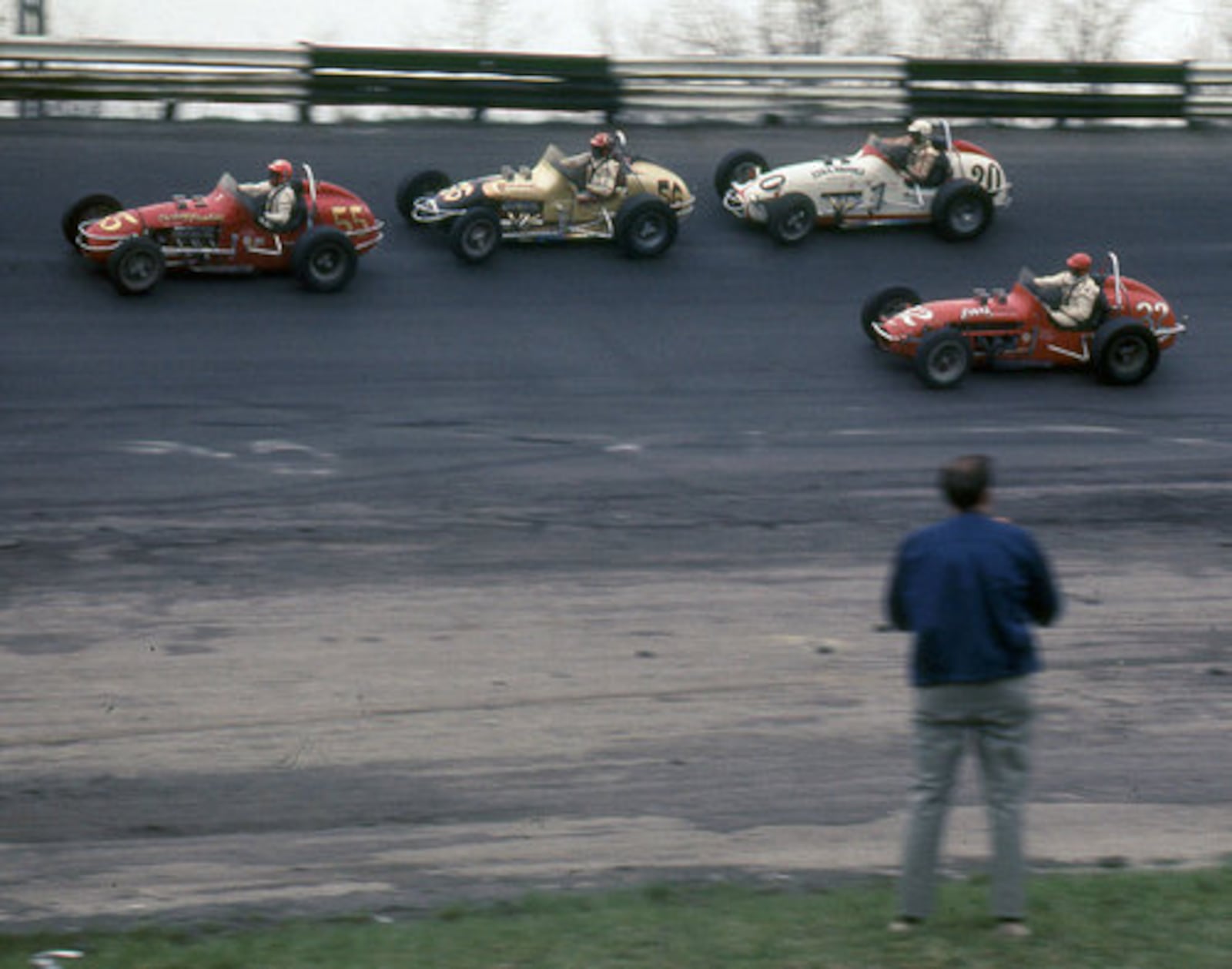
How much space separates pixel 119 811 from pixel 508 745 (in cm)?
189

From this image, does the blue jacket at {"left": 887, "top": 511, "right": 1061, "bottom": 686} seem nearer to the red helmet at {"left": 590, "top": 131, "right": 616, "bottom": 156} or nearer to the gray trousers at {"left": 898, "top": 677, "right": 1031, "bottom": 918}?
the gray trousers at {"left": 898, "top": 677, "right": 1031, "bottom": 918}

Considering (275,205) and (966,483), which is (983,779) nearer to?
(966,483)

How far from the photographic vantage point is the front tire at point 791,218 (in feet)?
67.9

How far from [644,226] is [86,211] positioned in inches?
231

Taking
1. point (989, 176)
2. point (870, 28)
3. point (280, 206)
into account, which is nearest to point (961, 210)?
point (989, 176)

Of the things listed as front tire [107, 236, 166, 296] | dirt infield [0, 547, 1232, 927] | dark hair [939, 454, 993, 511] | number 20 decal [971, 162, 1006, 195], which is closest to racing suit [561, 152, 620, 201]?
number 20 decal [971, 162, 1006, 195]

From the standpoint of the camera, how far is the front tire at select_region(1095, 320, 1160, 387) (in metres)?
17.4

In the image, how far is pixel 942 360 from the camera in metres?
17.1

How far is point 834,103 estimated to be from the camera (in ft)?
84.7

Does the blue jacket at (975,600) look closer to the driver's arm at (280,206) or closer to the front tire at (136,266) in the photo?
the front tire at (136,266)

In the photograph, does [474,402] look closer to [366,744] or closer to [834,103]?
[366,744]

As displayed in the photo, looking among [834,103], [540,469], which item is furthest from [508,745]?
[834,103]

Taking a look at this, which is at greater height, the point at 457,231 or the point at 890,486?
the point at 457,231

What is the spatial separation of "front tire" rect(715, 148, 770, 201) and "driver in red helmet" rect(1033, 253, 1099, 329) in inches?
201
